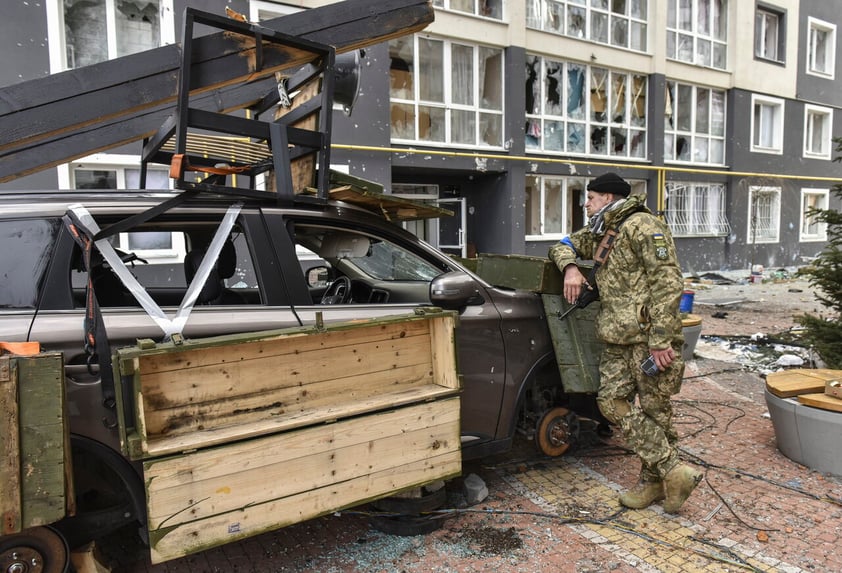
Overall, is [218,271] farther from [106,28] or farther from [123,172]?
[106,28]

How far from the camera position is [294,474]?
2537 millimetres

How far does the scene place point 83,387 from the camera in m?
2.33

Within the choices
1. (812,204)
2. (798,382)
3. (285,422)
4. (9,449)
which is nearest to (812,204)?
(812,204)

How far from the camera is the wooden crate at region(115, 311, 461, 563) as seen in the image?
227 centimetres

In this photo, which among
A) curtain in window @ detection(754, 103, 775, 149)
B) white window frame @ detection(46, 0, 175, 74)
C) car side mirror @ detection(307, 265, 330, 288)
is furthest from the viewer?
curtain in window @ detection(754, 103, 775, 149)

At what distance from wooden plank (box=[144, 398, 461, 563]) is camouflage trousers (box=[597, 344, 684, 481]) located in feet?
3.54

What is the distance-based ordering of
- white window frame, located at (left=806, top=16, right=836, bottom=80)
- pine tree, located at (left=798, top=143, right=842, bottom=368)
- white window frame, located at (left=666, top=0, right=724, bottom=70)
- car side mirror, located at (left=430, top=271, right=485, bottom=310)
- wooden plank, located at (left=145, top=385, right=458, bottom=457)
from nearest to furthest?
wooden plank, located at (left=145, top=385, right=458, bottom=457) < car side mirror, located at (left=430, top=271, right=485, bottom=310) < pine tree, located at (left=798, top=143, right=842, bottom=368) < white window frame, located at (left=666, top=0, right=724, bottom=70) < white window frame, located at (left=806, top=16, right=836, bottom=80)

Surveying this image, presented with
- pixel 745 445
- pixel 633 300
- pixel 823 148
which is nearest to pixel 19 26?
pixel 633 300

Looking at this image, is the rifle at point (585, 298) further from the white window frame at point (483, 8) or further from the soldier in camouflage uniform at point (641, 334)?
the white window frame at point (483, 8)

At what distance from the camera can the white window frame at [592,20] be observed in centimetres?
1383

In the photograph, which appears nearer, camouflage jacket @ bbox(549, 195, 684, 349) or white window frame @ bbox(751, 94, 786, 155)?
camouflage jacket @ bbox(549, 195, 684, 349)

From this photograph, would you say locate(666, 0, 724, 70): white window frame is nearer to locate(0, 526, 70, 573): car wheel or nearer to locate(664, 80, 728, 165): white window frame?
locate(664, 80, 728, 165): white window frame

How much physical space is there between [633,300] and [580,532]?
4.49 ft

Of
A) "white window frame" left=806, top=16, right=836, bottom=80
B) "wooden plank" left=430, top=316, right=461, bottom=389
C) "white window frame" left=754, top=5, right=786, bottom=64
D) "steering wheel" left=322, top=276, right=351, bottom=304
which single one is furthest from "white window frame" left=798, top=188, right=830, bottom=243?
"wooden plank" left=430, top=316, right=461, bottom=389
